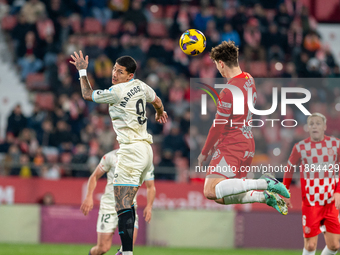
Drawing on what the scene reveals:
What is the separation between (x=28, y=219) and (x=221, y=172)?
737 cm

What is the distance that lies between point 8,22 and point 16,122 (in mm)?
Result: 4656

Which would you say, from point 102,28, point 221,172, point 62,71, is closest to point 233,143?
point 221,172

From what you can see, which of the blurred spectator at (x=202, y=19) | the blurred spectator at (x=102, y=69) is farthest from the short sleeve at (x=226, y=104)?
the blurred spectator at (x=202, y=19)

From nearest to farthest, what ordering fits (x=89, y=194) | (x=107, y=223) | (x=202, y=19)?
(x=89, y=194) < (x=107, y=223) < (x=202, y=19)

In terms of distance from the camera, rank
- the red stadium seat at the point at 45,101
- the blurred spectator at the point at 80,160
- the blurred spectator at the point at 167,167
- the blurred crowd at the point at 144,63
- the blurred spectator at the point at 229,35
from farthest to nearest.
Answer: the blurred spectator at the point at 229,35 < the red stadium seat at the point at 45,101 < the blurred crowd at the point at 144,63 < the blurred spectator at the point at 167,167 < the blurred spectator at the point at 80,160

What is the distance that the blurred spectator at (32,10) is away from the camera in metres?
17.0

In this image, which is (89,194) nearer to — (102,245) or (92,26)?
(102,245)

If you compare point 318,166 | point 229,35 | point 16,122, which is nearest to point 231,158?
point 318,166

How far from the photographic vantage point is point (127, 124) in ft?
22.3

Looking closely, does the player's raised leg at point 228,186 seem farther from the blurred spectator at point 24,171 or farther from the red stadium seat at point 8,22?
the red stadium seat at point 8,22

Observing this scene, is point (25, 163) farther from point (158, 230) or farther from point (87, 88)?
point (87, 88)

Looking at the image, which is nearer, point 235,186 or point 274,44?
point 235,186

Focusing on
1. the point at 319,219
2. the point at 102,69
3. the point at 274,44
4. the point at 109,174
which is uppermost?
the point at 274,44

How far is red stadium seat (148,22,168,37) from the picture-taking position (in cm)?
1798
